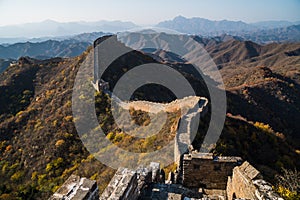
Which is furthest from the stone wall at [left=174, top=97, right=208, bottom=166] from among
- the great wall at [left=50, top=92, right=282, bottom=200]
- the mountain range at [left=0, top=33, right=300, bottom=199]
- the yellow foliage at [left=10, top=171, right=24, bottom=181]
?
the yellow foliage at [left=10, top=171, right=24, bottom=181]

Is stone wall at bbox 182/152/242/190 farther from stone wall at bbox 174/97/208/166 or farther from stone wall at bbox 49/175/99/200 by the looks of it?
stone wall at bbox 49/175/99/200

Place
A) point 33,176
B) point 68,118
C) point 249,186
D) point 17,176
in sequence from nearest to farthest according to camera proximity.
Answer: point 249,186 < point 33,176 < point 17,176 < point 68,118

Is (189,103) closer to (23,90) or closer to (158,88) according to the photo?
(158,88)

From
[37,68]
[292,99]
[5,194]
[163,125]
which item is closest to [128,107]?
[163,125]

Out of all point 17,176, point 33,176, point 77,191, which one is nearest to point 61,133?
point 33,176

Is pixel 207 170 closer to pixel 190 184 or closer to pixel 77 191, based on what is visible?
pixel 190 184
